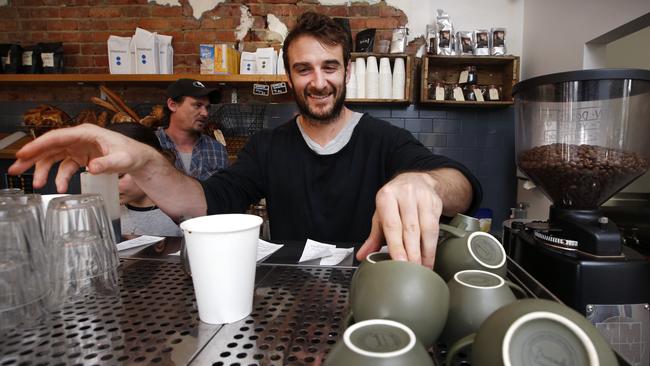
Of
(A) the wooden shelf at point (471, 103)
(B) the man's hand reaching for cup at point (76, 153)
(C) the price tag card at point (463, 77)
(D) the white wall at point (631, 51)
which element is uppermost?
(D) the white wall at point (631, 51)

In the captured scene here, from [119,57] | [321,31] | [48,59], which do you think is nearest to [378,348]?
[321,31]

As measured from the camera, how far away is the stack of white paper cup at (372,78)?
251cm

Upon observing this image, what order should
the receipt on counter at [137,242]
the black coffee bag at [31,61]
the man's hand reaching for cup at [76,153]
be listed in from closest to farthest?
the man's hand reaching for cup at [76,153]
the receipt on counter at [137,242]
the black coffee bag at [31,61]

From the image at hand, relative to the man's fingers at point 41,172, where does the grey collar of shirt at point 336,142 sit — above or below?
above

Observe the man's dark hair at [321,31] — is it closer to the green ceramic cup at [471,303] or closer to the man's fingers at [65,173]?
the man's fingers at [65,173]

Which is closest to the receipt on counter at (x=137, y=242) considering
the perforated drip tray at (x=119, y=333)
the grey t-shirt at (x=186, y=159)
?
the perforated drip tray at (x=119, y=333)

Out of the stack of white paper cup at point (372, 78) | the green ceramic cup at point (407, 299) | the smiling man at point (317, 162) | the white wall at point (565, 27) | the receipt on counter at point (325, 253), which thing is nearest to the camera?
the green ceramic cup at point (407, 299)

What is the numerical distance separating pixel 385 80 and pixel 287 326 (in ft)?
7.27

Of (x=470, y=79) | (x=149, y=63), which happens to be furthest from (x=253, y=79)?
(x=470, y=79)

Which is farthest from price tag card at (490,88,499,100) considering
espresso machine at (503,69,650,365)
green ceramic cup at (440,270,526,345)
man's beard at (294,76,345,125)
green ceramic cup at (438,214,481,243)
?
green ceramic cup at (440,270,526,345)

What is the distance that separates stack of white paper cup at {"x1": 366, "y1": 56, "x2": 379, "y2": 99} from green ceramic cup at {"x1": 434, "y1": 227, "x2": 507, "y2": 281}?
207 centimetres

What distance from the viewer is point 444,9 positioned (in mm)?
2797

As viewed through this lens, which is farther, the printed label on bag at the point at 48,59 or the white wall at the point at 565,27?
the printed label on bag at the point at 48,59

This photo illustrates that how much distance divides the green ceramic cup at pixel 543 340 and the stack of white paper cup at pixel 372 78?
2325mm
